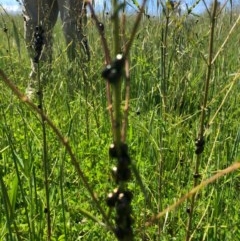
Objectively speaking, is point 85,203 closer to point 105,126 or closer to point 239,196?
point 239,196

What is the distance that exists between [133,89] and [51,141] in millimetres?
945

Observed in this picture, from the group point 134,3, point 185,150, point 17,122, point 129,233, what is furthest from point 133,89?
point 129,233

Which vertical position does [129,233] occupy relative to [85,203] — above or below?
above

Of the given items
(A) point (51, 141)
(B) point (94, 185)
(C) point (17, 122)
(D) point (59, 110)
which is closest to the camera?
(B) point (94, 185)

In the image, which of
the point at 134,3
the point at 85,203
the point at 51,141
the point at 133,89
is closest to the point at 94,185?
the point at 85,203

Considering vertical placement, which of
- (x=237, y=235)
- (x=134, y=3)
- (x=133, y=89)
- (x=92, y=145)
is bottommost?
(x=237, y=235)

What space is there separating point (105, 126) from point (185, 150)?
53 centimetres

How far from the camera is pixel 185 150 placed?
1474 mm

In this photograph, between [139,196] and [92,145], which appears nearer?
[139,196]

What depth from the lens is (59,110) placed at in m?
2.11

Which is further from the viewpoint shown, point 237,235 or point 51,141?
point 51,141

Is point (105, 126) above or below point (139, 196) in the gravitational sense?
above

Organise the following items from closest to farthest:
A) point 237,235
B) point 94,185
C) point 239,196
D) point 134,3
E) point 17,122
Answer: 1. point 134,3
2. point 237,235
3. point 239,196
4. point 94,185
5. point 17,122

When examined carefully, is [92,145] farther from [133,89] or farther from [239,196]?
[133,89]
